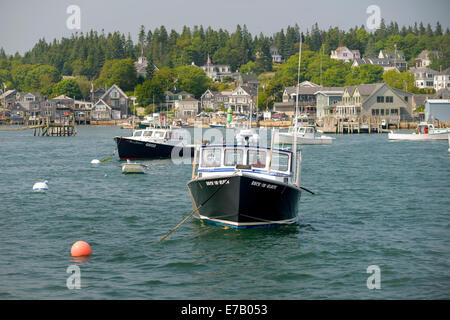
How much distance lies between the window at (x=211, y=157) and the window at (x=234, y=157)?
1.28ft

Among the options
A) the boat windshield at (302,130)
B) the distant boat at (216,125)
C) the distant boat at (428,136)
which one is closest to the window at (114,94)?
the distant boat at (216,125)

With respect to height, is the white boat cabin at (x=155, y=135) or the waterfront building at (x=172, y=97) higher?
the waterfront building at (x=172, y=97)

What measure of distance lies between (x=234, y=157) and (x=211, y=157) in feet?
3.58

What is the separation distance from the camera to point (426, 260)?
2202 cm

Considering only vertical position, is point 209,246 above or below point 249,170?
below

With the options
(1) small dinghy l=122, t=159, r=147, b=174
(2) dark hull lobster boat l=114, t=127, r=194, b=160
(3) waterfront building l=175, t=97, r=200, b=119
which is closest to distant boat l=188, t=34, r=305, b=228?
(1) small dinghy l=122, t=159, r=147, b=174

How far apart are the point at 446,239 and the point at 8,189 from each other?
1080 inches

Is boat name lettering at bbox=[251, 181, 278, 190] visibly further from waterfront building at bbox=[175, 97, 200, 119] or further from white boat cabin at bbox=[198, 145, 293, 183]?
waterfront building at bbox=[175, 97, 200, 119]

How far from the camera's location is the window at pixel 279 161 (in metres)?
25.8

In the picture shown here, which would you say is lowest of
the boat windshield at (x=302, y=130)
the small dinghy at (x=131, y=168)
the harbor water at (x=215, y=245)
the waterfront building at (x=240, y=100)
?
the harbor water at (x=215, y=245)

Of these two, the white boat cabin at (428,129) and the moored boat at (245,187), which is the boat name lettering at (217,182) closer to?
the moored boat at (245,187)

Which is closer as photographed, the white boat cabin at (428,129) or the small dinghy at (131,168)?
the small dinghy at (131,168)
